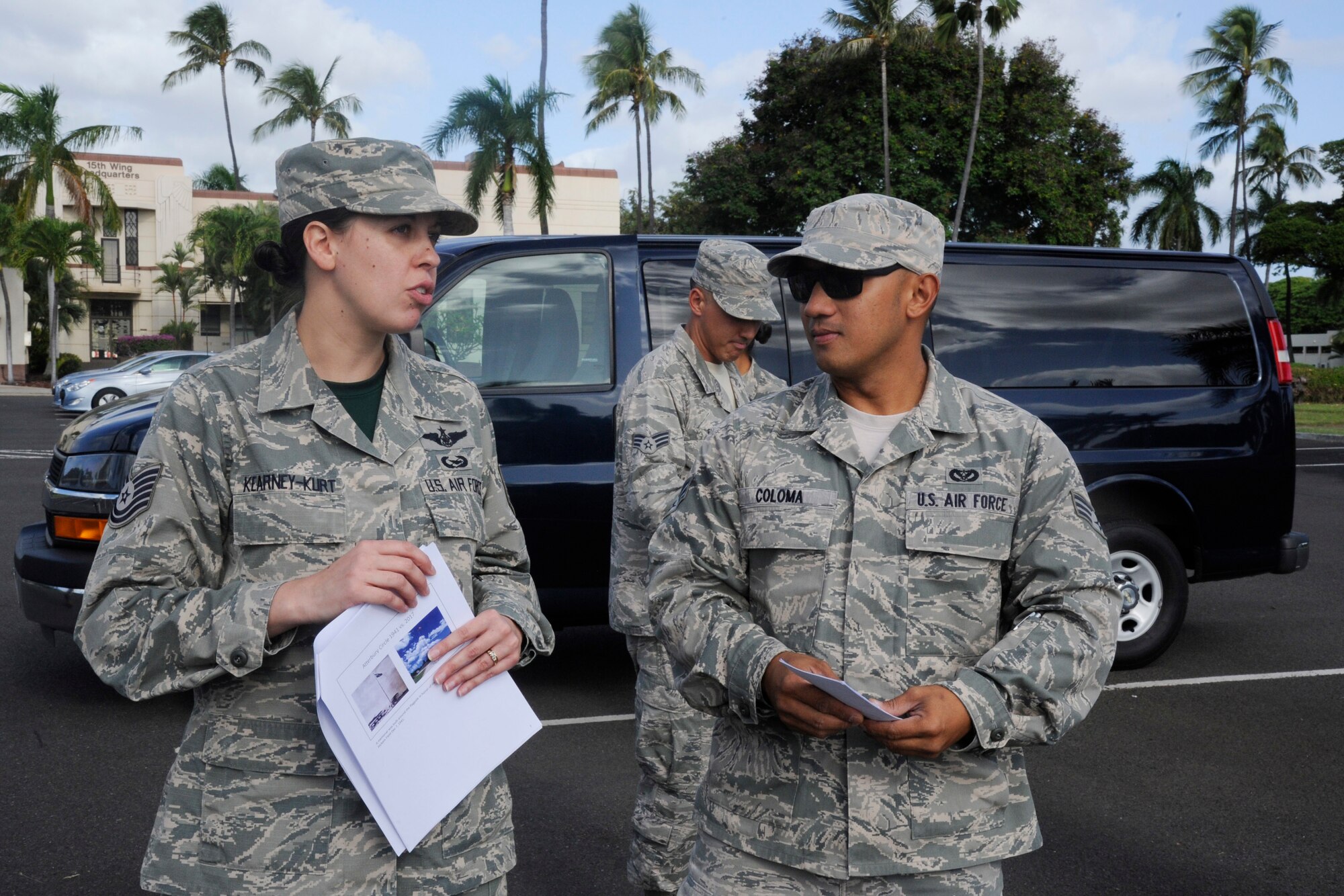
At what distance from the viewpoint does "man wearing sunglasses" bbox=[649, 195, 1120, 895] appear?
202 cm

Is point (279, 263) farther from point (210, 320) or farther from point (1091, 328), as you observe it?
point (210, 320)

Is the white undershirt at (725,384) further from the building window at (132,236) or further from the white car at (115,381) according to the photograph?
the building window at (132,236)

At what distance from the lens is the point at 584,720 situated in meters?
5.52

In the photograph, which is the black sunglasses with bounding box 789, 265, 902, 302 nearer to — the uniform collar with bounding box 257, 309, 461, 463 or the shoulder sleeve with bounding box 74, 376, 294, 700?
the uniform collar with bounding box 257, 309, 461, 463

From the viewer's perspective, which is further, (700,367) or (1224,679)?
(1224,679)

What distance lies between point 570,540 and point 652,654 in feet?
6.24

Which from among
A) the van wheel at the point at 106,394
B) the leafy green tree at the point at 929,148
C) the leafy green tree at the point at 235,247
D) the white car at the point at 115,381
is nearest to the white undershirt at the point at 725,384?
the white car at the point at 115,381

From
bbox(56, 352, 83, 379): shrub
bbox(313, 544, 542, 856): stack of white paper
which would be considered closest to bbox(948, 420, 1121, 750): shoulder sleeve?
bbox(313, 544, 542, 856): stack of white paper

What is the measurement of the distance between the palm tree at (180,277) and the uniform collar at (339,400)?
54339 mm

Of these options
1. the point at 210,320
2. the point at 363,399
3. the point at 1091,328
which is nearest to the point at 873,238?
the point at 363,399

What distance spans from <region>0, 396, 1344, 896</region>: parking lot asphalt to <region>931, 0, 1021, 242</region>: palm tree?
26580 mm

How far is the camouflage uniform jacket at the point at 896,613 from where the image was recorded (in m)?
2.03

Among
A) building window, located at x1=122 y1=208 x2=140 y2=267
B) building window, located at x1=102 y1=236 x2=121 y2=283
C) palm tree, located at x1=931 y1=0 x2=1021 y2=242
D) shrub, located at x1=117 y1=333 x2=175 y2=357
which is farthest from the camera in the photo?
building window, located at x1=102 y1=236 x2=121 y2=283

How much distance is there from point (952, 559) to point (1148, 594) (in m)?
5.04
